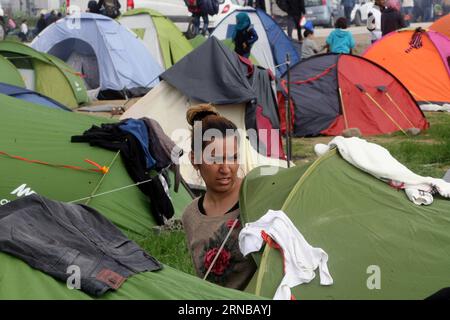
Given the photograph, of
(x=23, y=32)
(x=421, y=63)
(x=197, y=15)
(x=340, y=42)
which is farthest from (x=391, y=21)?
(x=23, y=32)

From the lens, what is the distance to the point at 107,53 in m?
14.8

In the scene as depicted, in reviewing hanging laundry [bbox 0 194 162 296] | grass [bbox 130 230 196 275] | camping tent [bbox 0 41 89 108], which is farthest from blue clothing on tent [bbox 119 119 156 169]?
camping tent [bbox 0 41 89 108]

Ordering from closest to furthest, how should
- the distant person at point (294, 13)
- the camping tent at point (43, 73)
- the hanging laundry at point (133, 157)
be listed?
the hanging laundry at point (133, 157), the camping tent at point (43, 73), the distant person at point (294, 13)

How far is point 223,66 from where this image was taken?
9.03 m

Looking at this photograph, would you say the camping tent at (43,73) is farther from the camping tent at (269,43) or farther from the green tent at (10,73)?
the camping tent at (269,43)

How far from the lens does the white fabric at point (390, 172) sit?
423 centimetres

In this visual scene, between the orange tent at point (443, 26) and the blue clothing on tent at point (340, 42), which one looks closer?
the blue clothing on tent at point (340, 42)

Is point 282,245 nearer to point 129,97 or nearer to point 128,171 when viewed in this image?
point 128,171

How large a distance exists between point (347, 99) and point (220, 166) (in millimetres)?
7754

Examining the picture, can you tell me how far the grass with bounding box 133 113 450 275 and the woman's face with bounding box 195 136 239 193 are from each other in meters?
1.72

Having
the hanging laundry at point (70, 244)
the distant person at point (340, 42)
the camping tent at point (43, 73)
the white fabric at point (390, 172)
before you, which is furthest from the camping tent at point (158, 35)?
the hanging laundry at point (70, 244)

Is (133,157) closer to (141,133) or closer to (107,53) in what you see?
(141,133)

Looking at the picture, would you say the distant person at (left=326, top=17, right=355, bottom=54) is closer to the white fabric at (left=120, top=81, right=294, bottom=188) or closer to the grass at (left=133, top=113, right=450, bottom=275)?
the grass at (left=133, top=113, right=450, bottom=275)

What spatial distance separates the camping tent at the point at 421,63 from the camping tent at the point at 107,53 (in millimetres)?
3852
